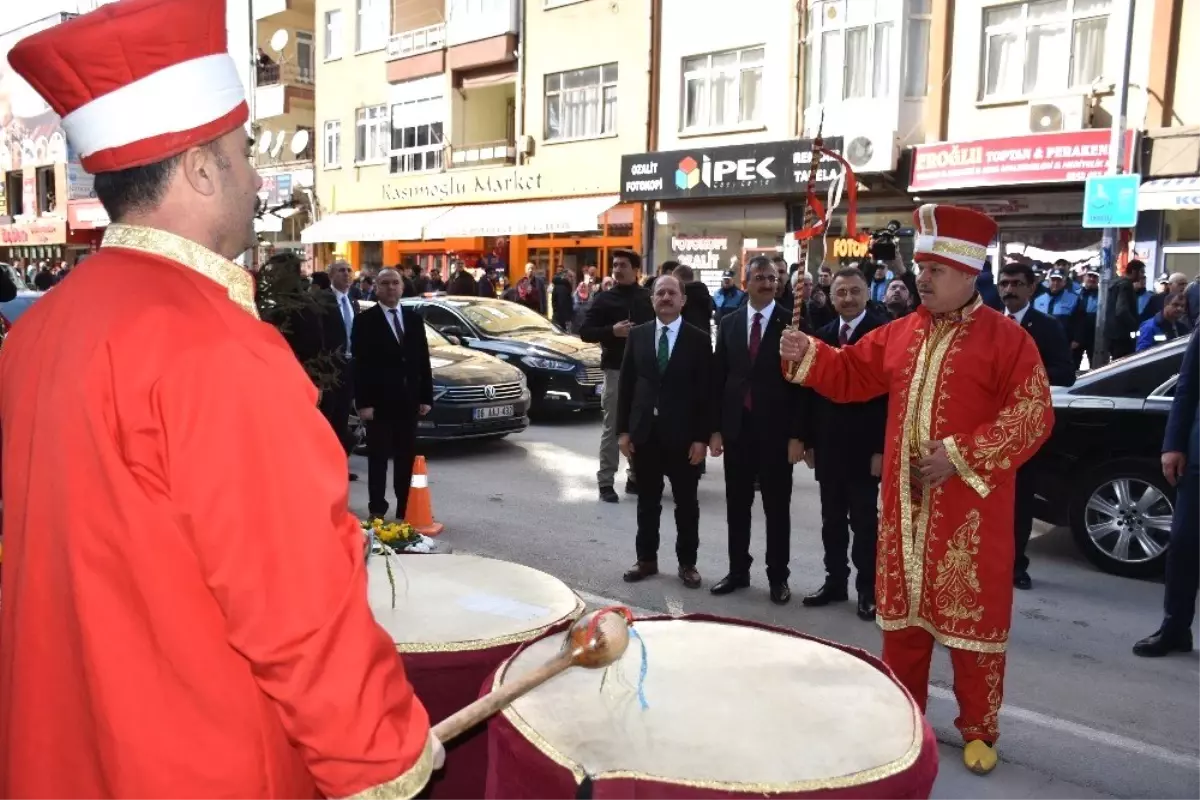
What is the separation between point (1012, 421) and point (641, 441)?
280cm

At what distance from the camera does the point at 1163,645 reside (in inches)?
193

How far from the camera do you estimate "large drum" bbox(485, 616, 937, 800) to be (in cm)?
186

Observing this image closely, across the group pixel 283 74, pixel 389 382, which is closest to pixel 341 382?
pixel 389 382

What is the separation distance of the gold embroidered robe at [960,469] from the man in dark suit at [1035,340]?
254cm

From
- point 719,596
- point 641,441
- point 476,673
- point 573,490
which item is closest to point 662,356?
point 641,441

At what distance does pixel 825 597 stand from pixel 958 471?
7.58 ft

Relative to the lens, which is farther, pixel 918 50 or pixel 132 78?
pixel 918 50

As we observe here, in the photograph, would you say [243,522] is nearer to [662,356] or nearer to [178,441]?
[178,441]

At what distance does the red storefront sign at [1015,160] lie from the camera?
623 inches

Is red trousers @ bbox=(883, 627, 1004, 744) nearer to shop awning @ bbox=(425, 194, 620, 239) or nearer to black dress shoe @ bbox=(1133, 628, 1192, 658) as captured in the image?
black dress shoe @ bbox=(1133, 628, 1192, 658)

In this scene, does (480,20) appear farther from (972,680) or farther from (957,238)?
(972,680)

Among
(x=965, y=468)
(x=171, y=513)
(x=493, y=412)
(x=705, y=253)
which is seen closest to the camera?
(x=171, y=513)

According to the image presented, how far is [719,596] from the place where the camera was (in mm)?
5863

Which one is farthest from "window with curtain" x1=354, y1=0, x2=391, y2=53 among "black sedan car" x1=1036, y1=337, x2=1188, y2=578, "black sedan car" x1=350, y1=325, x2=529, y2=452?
"black sedan car" x1=1036, y1=337, x2=1188, y2=578
